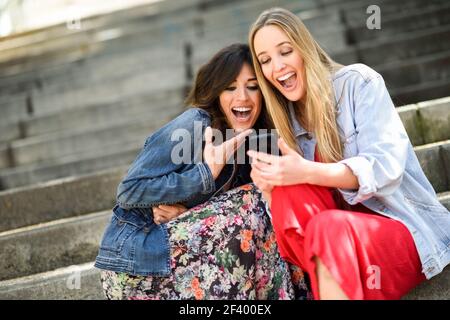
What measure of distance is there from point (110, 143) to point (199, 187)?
7.48 feet

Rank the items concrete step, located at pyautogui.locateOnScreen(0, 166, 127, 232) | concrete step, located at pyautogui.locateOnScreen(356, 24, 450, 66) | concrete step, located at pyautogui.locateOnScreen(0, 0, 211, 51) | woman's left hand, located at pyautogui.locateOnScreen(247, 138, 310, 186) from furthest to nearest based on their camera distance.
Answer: concrete step, located at pyautogui.locateOnScreen(0, 0, 211, 51)
concrete step, located at pyautogui.locateOnScreen(356, 24, 450, 66)
concrete step, located at pyautogui.locateOnScreen(0, 166, 127, 232)
woman's left hand, located at pyautogui.locateOnScreen(247, 138, 310, 186)

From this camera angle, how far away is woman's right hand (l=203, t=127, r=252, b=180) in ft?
7.50

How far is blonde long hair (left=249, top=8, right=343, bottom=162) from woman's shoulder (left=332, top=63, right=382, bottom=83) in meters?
0.04

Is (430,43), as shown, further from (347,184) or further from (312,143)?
(347,184)

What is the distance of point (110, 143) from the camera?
4.38 meters

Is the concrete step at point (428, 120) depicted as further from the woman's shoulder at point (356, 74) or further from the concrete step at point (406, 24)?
the concrete step at point (406, 24)

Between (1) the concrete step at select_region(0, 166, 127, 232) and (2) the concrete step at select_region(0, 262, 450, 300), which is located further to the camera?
(1) the concrete step at select_region(0, 166, 127, 232)

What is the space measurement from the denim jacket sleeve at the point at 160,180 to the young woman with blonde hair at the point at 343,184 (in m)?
0.31

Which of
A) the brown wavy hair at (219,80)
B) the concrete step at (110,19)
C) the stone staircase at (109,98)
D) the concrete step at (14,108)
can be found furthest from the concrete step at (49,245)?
the concrete step at (110,19)

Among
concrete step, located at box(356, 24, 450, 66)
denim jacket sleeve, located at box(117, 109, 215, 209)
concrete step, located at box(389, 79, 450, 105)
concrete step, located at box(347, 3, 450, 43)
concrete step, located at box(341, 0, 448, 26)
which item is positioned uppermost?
concrete step, located at box(341, 0, 448, 26)

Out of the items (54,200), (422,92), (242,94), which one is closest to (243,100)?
(242,94)

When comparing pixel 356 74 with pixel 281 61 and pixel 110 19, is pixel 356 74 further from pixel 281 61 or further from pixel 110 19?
pixel 110 19

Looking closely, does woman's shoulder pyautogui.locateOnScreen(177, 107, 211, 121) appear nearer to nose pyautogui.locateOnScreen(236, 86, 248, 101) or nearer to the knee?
nose pyautogui.locateOnScreen(236, 86, 248, 101)

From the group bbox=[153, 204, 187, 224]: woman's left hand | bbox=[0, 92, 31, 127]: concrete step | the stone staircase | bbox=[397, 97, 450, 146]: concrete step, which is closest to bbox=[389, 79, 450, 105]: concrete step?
the stone staircase
